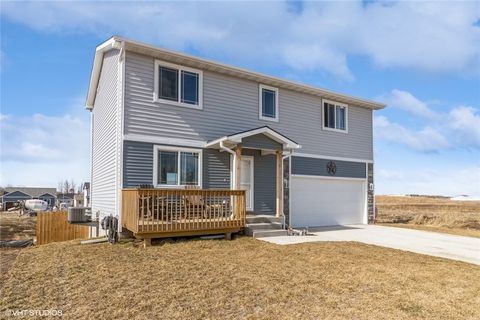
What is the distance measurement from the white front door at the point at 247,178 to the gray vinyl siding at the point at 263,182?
130mm

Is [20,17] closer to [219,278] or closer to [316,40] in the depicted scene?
[219,278]

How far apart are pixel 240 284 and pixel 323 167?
33.0 feet

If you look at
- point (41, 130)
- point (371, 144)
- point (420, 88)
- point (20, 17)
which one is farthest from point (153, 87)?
point (41, 130)

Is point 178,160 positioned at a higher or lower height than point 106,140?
lower

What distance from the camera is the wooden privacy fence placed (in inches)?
518

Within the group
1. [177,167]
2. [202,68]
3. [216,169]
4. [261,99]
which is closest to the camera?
[177,167]

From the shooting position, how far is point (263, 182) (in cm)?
1268

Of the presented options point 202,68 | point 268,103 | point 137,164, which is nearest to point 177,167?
point 137,164

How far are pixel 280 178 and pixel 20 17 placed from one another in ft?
29.9

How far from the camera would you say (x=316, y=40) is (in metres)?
14.0

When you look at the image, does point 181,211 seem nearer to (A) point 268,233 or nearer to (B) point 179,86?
(A) point 268,233

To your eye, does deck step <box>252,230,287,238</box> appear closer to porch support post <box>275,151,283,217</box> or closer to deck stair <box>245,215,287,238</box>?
deck stair <box>245,215,287,238</box>

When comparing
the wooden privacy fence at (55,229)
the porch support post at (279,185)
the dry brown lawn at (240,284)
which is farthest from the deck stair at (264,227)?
the wooden privacy fence at (55,229)

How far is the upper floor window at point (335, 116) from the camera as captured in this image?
587 inches
